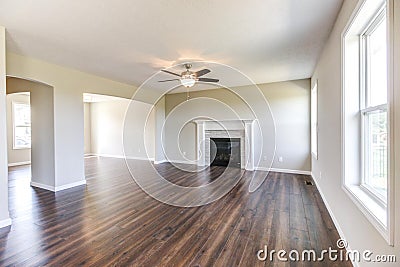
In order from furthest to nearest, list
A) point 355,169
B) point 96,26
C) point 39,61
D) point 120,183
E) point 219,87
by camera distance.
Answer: point 219,87, point 120,183, point 39,61, point 96,26, point 355,169

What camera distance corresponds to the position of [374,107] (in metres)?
1.66

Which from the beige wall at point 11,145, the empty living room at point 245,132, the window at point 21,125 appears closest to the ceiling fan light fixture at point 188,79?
the empty living room at point 245,132

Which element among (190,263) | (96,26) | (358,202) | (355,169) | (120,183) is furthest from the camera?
(120,183)

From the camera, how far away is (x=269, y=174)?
17.9 feet

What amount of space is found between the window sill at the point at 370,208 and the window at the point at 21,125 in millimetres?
9200

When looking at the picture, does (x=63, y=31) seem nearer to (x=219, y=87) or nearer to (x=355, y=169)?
(x=355, y=169)

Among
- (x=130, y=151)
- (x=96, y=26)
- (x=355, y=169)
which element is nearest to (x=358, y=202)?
(x=355, y=169)

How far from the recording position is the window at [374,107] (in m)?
1.55

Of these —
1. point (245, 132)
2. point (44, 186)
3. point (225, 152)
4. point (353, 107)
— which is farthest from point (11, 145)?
point (353, 107)

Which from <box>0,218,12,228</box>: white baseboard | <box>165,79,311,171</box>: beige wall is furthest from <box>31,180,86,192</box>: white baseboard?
<box>165,79,311,171</box>: beige wall

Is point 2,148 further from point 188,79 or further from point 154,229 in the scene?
point 188,79

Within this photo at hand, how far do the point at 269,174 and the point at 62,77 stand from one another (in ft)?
17.3

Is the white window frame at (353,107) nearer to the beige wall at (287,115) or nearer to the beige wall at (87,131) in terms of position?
the beige wall at (287,115)

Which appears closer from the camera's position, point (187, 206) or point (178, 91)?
point (187, 206)
